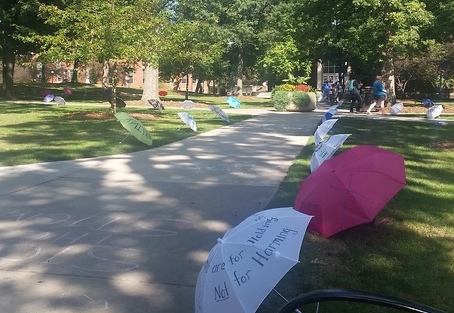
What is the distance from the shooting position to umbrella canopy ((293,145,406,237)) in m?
4.89

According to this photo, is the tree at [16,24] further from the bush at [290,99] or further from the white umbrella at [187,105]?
the bush at [290,99]

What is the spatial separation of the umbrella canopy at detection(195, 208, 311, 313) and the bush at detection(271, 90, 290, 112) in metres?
24.0

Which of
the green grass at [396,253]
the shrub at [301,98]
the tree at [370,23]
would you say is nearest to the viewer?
the green grass at [396,253]

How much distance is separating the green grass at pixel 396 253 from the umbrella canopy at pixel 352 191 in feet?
1.09

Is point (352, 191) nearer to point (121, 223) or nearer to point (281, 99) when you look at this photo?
point (121, 223)

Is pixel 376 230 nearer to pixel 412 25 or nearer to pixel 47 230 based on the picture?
pixel 47 230

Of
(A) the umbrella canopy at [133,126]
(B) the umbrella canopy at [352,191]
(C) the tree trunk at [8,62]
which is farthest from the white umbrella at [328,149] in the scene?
(C) the tree trunk at [8,62]

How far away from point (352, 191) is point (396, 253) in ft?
2.33

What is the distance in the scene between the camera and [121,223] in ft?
20.3

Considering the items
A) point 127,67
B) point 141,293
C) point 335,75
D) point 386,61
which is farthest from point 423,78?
point 141,293

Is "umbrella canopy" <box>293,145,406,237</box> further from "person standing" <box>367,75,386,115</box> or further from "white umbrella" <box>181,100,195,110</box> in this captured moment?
"white umbrella" <box>181,100,195,110</box>

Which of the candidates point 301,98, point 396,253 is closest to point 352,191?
point 396,253

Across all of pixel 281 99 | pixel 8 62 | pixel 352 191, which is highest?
pixel 8 62

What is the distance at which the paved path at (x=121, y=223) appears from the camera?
4293 millimetres
